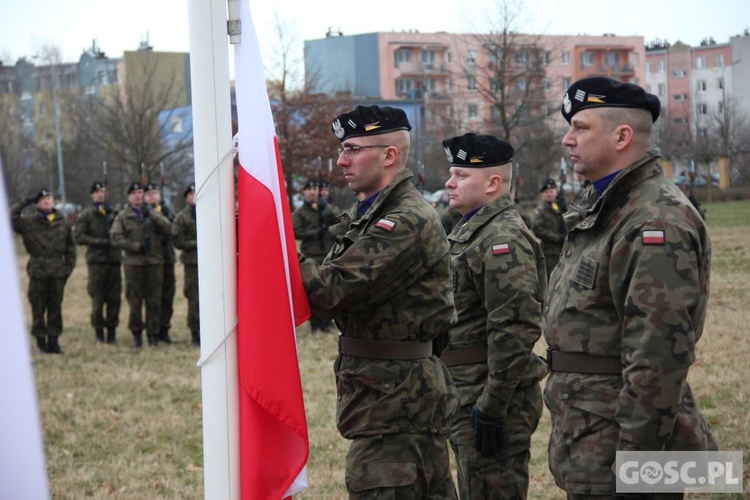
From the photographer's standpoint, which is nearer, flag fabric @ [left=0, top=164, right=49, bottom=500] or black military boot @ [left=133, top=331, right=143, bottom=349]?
flag fabric @ [left=0, top=164, right=49, bottom=500]

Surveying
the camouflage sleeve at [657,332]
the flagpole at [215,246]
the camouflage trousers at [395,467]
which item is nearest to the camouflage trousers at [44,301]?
the camouflage trousers at [395,467]

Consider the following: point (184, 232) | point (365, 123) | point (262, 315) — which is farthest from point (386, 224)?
point (184, 232)

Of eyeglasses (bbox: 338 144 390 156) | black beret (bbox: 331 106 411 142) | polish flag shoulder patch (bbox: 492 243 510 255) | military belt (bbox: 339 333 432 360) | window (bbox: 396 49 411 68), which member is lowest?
military belt (bbox: 339 333 432 360)

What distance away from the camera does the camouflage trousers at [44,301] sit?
13711 millimetres

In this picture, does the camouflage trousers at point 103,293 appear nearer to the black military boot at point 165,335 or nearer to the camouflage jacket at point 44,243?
the camouflage jacket at point 44,243

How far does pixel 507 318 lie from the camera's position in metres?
4.86

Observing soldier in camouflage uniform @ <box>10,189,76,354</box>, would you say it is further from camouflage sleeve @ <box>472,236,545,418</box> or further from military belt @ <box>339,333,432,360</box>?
military belt @ <box>339,333,432,360</box>

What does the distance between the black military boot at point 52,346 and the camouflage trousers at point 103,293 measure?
907mm

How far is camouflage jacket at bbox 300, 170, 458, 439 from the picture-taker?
12.9ft

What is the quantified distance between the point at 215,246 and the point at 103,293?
11.9 metres

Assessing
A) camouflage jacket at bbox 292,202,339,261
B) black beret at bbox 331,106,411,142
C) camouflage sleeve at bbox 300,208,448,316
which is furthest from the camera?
camouflage jacket at bbox 292,202,339,261

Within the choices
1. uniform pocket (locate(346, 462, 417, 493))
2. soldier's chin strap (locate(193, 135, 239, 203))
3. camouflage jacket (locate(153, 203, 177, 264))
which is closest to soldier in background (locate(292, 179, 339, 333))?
camouflage jacket (locate(153, 203, 177, 264))

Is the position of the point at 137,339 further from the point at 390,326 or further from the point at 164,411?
the point at 390,326

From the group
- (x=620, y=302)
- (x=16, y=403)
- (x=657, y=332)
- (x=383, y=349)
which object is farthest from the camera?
(x=383, y=349)
